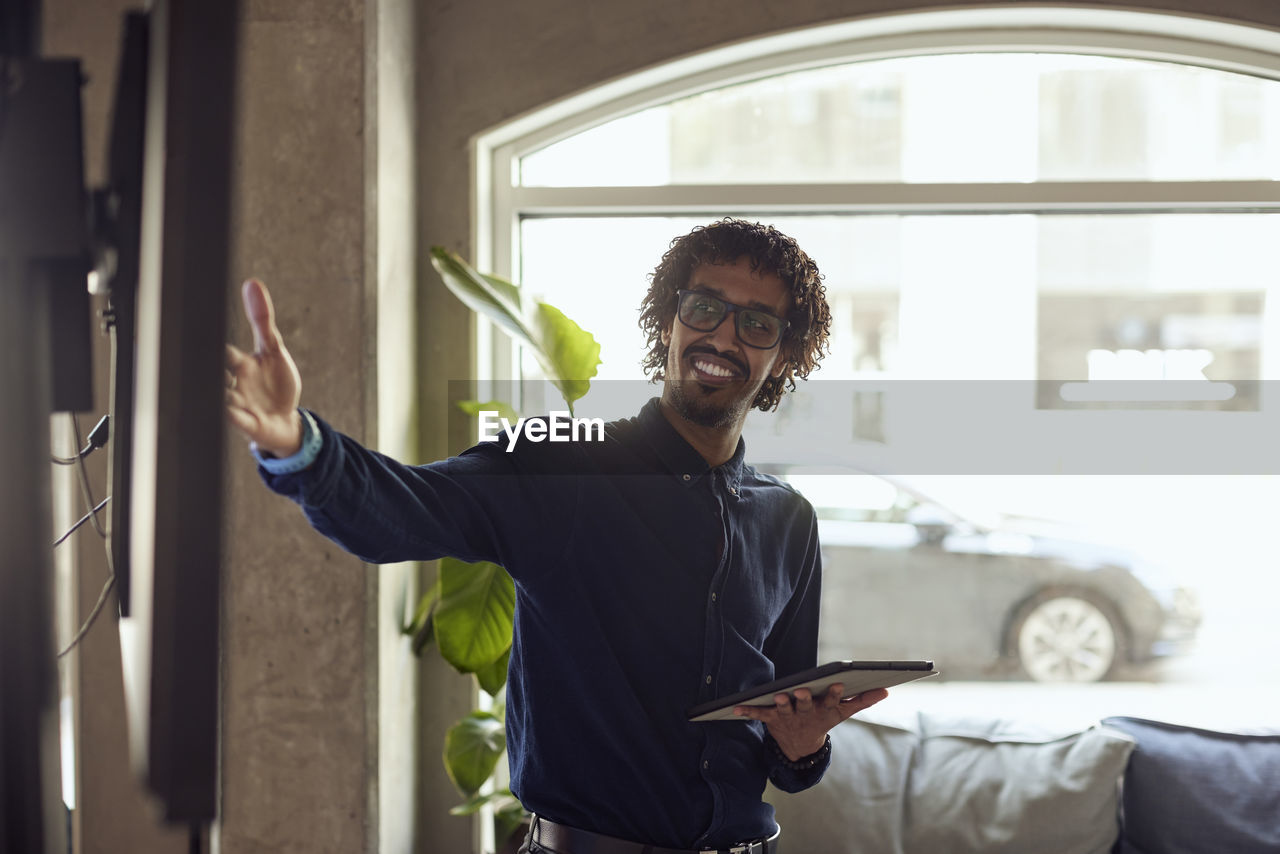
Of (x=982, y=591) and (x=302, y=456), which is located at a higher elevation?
(x=302, y=456)

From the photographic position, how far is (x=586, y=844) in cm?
146

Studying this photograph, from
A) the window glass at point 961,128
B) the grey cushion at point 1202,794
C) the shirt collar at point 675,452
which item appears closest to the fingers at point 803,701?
the shirt collar at point 675,452

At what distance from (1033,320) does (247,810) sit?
2487 mm

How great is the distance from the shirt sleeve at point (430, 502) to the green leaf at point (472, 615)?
87 cm

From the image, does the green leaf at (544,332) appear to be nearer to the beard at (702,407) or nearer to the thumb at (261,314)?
the beard at (702,407)

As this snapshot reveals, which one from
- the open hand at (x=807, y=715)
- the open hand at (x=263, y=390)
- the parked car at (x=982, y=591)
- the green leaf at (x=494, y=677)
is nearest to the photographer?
the open hand at (x=263, y=390)

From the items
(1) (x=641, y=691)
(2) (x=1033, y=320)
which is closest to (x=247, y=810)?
(1) (x=641, y=691)

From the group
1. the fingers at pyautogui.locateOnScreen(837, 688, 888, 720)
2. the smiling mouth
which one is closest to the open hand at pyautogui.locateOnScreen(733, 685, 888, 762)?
the fingers at pyautogui.locateOnScreen(837, 688, 888, 720)

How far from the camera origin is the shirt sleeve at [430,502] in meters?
1.06

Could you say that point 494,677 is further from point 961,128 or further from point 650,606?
point 961,128

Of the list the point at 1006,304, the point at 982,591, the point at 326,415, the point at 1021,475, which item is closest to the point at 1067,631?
the point at 982,591

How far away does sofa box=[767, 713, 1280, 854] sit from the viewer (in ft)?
7.52

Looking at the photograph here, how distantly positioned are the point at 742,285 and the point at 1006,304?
56.2 inches

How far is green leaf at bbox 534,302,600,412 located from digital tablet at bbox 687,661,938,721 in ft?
3.57
